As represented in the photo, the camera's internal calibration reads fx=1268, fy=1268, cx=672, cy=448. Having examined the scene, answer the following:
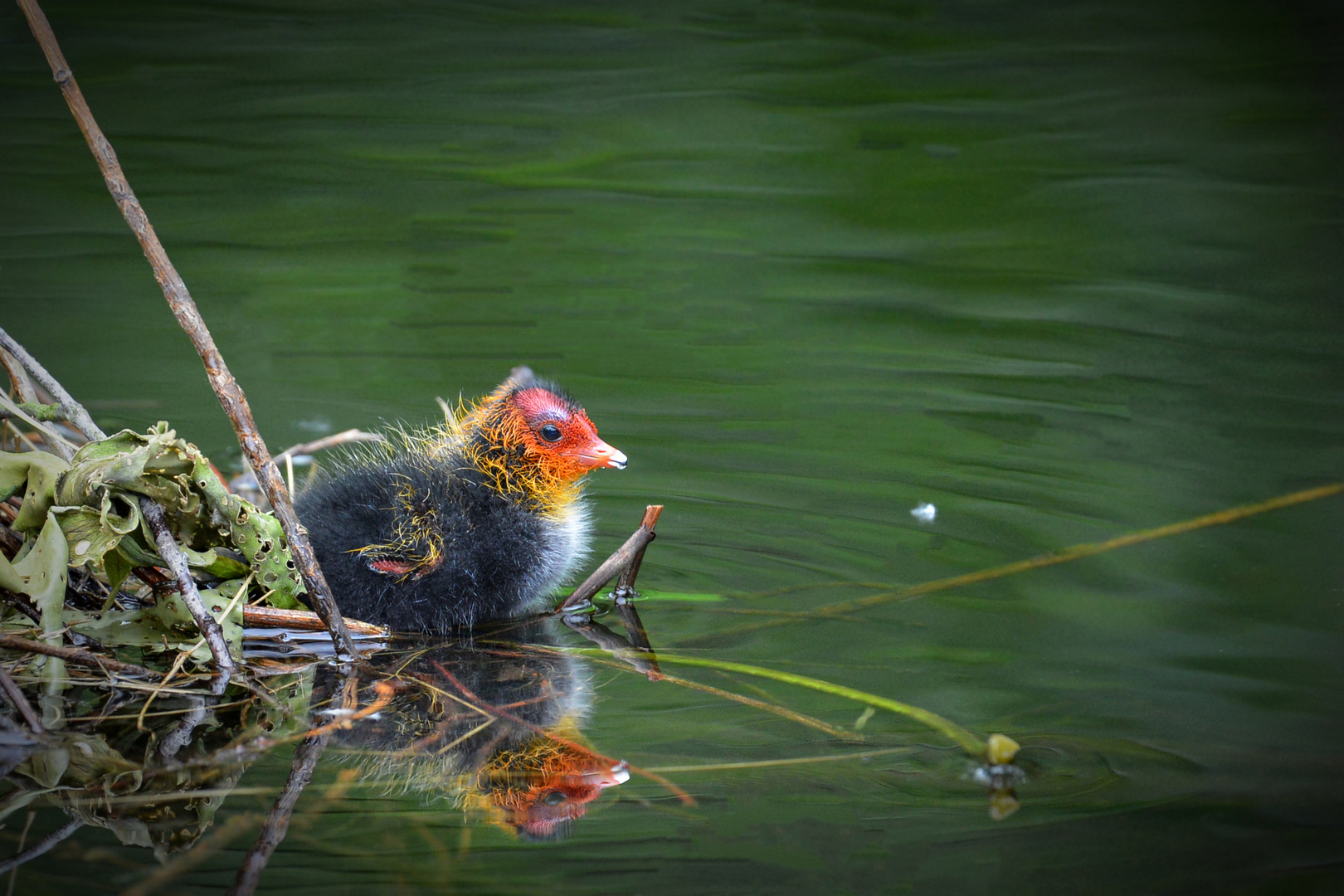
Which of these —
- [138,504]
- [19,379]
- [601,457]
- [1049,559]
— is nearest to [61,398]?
[19,379]

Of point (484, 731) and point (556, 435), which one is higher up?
point (556, 435)

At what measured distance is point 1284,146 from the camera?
748 centimetres

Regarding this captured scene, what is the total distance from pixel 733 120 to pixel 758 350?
8.43ft

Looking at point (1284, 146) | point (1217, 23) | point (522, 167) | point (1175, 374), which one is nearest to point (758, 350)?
point (1175, 374)

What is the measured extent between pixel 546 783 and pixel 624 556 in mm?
975

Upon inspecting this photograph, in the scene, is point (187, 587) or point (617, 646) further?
point (617, 646)

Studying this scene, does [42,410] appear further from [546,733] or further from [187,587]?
[546,733]

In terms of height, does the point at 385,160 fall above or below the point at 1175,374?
above

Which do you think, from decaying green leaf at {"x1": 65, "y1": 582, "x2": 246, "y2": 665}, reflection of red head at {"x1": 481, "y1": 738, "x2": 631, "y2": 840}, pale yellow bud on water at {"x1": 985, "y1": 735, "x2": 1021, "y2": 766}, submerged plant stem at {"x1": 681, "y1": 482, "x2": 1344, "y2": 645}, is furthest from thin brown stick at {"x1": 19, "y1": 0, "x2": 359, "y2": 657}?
pale yellow bud on water at {"x1": 985, "y1": 735, "x2": 1021, "y2": 766}

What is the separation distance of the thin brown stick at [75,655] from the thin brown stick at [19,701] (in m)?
0.16

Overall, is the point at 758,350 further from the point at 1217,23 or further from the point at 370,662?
the point at 1217,23

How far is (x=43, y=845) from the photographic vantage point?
84.8 inches

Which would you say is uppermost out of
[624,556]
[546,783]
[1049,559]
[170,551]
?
[170,551]

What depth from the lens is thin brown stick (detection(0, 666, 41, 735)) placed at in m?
2.36
